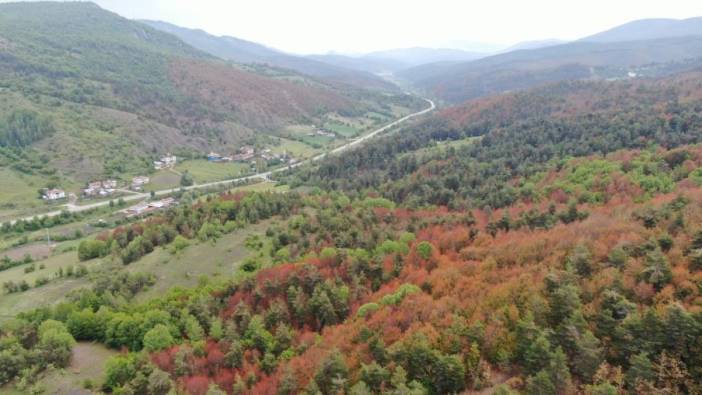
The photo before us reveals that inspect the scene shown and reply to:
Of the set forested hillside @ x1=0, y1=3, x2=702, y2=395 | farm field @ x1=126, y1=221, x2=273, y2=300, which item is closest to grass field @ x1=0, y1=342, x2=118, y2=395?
forested hillside @ x1=0, y1=3, x2=702, y2=395

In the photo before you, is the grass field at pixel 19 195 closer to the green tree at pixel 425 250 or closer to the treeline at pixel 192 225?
the treeline at pixel 192 225

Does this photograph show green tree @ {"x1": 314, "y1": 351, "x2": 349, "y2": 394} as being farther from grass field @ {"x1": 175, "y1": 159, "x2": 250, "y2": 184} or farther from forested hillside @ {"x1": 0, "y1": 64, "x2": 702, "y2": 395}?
grass field @ {"x1": 175, "y1": 159, "x2": 250, "y2": 184}

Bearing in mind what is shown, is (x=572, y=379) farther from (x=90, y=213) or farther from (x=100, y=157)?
(x=100, y=157)

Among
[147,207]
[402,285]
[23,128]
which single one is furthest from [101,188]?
[402,285]

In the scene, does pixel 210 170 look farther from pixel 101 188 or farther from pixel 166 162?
pixel 101 188

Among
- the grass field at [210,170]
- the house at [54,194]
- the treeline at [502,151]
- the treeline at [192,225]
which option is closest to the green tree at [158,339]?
the treeline at [192,225]

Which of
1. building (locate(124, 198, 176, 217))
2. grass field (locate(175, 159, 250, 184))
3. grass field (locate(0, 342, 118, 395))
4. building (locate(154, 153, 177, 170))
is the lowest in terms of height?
building (locate(124, 198, 176, 217))
